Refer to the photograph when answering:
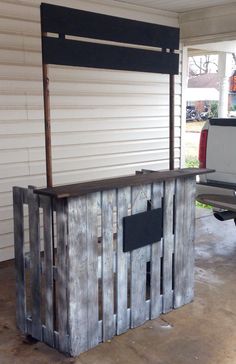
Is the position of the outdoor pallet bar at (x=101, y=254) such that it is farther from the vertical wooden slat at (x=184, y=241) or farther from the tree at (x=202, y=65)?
the tree at (x=202, y=65)

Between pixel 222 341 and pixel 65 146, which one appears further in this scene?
pixel 65 146

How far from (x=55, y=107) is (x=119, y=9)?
1594 millimetres

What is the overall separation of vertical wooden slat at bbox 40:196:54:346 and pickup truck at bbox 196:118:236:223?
7.93ft

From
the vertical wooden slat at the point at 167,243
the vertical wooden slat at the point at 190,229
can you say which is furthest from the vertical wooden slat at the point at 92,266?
the vertical wooden slat at the point at 190,229

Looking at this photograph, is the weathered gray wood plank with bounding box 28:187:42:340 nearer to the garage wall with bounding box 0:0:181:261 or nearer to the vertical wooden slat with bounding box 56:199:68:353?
the vertical wooden slat with bounding box 56:199:68:353

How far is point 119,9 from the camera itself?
5656mm

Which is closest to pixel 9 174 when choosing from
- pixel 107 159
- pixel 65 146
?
pixel 65 146

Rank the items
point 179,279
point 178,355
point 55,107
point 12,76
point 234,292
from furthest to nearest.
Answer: point 55,107
point 12,76
point 234,292
point 179,279
point 178,355

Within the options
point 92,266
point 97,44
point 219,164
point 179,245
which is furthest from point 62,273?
point 219,164

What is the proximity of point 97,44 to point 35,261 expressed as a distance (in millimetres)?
1593

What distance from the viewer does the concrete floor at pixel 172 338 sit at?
3.00 metres

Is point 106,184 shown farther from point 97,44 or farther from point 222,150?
point 222,150

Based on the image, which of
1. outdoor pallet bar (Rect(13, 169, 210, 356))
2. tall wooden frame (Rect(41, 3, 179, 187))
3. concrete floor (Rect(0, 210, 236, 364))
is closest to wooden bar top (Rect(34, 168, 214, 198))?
outdoor pallet bar (Rect(13, 169, 210, 356))

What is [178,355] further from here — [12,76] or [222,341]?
[12,76]
